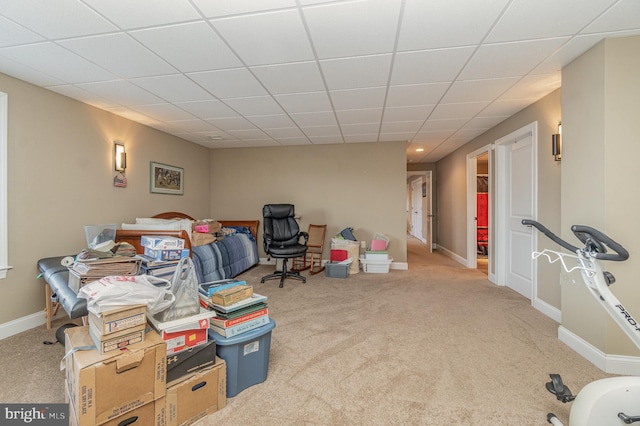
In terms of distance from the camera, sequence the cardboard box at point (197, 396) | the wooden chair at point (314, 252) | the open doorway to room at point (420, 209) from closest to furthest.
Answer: the cardboard box at point (197, 396), the wooden chair at point (314, 252), the open doorway to room at point (420, 209)

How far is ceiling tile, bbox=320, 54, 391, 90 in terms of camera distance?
228 cm

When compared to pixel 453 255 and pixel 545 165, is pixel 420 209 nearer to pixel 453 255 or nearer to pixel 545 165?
pixel 453 255

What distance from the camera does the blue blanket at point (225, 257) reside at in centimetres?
349

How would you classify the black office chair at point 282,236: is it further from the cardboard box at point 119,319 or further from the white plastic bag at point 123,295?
the cardboard box at point 119,319

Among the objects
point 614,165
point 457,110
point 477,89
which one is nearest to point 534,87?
point 477,89

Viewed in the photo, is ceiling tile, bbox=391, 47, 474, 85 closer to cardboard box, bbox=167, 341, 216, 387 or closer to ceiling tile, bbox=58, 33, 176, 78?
ceiling tile, bbox=58, 33, 176, 78

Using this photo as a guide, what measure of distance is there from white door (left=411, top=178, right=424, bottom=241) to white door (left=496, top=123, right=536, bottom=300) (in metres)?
5.54

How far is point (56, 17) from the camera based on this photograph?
1.75 meters

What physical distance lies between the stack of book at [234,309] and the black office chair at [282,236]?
2210 millimetres

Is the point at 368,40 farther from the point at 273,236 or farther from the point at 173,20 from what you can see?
the point at 273,236

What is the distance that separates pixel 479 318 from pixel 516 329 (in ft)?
1.05

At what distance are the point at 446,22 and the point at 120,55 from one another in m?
2.43

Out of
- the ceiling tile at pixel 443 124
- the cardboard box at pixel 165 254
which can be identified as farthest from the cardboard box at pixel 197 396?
the ceiling tile at pixel 443 124

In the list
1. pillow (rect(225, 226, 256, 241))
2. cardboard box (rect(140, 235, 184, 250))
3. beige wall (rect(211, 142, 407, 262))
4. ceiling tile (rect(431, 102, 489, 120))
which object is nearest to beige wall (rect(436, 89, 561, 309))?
ceiling tile (rect(431, 102, 489, 120))
